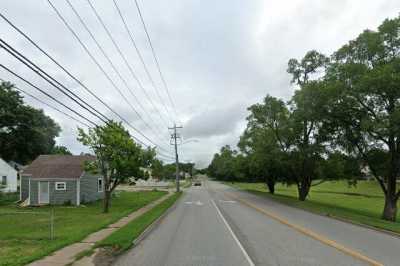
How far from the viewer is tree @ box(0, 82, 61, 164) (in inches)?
2175

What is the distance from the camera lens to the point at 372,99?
25359mm

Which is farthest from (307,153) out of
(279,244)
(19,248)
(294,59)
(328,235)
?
(19,248)

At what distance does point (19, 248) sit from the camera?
11.4m

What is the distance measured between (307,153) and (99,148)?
19043mm

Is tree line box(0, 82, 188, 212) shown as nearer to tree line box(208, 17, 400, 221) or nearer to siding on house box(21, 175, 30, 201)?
siding on house box(21, 175, 30, 201)

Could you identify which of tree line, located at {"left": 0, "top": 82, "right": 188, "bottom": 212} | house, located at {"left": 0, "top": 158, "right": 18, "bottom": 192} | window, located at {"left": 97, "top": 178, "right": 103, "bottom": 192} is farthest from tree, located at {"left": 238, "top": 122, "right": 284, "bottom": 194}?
house, located at {"left": 0, "top": 158, "right": 18, "bottom": 192}

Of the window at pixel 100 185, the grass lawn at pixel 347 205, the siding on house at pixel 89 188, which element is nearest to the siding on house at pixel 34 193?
the siding on house at pixel 89 188

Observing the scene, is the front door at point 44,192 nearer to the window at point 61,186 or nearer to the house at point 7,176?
the window at point 61,186

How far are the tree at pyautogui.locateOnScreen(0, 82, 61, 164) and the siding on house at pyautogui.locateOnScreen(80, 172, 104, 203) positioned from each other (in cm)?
2437

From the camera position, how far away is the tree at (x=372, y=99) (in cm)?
2322

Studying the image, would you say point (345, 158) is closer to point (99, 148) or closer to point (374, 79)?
point (374, 79)

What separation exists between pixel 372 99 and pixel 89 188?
2480 centimetres

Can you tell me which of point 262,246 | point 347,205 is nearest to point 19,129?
point 347,205

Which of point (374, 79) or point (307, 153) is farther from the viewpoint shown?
point (307, 153)
